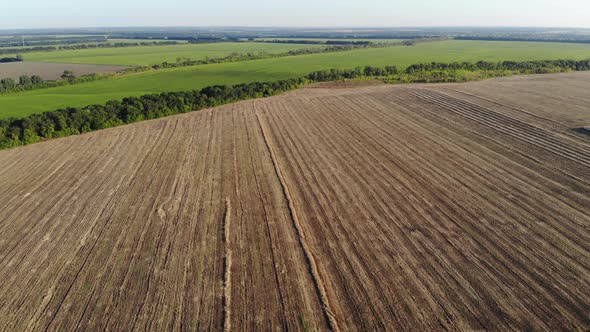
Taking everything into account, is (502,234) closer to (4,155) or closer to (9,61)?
(4,155)

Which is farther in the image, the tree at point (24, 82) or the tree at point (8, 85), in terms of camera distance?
the tree at point (24, 82)

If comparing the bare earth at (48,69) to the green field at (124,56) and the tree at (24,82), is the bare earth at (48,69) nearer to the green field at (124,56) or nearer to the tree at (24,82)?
the tree at (24,82)

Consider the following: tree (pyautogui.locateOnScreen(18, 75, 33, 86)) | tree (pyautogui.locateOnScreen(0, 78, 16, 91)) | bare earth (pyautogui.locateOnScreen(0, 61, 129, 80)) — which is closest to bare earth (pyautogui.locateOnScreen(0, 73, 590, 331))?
tree (pyautogui.locateOnScreen(0, 78, 16, 91))

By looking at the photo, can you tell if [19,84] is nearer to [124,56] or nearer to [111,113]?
[111,113]

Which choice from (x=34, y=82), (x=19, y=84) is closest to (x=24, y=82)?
(x=19, y=84)

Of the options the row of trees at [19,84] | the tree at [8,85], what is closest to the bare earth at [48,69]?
the row of trees at [19,84]

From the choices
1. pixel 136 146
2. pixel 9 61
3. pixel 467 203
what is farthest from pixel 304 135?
pixel 9 61
